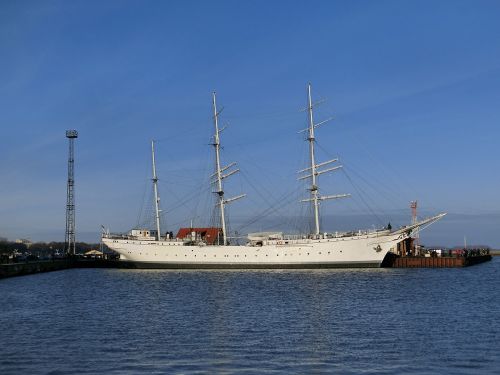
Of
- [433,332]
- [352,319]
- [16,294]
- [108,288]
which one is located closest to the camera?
[433,332]

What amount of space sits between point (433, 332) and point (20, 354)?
17.0 m

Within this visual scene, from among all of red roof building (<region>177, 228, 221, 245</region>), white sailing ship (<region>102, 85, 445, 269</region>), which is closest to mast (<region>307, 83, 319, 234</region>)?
white sailing ship (<region>102, 85, 445, 269</region>)

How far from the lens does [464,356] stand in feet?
70.9

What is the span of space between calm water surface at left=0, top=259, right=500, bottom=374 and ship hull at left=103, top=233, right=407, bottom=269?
98.2 ft

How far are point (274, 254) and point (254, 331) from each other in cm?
5391

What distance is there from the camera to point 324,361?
20938 mm

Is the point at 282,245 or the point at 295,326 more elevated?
the point at 282,245

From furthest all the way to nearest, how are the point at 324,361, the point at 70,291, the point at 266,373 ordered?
the point at 70,291 < the point at 324,361 < the point at 266,373

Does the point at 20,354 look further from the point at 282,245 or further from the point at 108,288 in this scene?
the point at 282,245

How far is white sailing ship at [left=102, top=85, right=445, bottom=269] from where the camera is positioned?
3095 inches

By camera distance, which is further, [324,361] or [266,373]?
[324,361]

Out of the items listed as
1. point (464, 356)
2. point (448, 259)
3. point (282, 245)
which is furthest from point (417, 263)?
point (464, 356)

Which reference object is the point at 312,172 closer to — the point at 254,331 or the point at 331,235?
the point at 331,235

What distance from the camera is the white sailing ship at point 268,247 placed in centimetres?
7862
